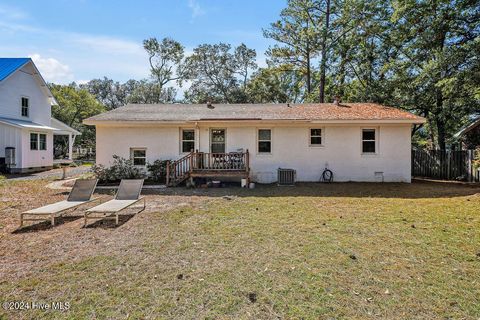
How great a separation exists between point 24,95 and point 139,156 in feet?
42.8

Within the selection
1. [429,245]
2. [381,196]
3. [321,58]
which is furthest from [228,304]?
[321,58]

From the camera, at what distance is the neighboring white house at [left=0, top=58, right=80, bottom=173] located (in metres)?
17.1

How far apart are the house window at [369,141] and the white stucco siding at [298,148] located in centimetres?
20

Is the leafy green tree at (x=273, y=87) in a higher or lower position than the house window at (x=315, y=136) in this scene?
higher

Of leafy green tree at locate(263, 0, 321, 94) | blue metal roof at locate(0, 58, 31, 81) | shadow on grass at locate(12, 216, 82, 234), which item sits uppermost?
leafy green tree at locate(263, 0, 321, 94)

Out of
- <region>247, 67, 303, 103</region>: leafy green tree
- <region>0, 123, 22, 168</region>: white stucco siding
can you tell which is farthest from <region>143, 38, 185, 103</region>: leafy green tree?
<region>0, 123, 22, 168</region>: white stucco siding

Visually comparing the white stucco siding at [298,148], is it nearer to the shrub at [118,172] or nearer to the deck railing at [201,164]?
the shrub at [118,172]

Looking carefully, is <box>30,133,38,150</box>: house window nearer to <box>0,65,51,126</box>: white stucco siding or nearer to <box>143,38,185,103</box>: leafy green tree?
<box>0,65,51,126</box>: white stucco siding

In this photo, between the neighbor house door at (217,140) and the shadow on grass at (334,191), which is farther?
the neighbor house door at (217,140)

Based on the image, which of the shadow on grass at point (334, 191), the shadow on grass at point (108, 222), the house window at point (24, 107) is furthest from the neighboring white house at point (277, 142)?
the house window at point (24, 107)

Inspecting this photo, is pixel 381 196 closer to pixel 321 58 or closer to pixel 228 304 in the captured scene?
pixel 228 304

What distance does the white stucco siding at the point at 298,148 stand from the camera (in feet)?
43.7

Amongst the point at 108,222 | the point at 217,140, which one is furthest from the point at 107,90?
the point at 108,222

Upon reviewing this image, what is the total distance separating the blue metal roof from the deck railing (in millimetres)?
14713
